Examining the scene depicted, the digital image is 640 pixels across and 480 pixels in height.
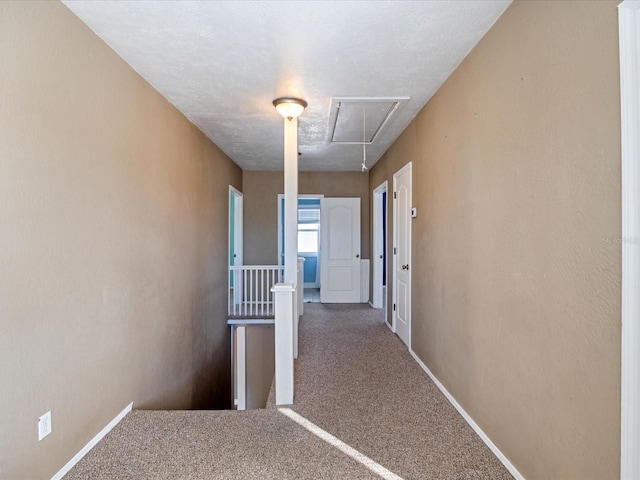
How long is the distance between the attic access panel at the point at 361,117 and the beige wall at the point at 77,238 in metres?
1.59

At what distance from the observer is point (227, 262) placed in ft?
17.8

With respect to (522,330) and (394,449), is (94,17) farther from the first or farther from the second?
(394,449)

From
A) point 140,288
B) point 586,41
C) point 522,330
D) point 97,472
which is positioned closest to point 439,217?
point 522,330

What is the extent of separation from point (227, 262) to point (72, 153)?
11.7ft

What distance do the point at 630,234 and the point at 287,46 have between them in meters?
2.07

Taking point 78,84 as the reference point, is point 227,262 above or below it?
below

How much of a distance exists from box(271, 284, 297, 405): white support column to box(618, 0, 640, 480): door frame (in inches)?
77.0

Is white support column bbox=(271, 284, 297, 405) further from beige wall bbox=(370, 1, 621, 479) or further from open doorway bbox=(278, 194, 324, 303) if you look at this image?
open doorway bbox=(278, 194, 324, 303)

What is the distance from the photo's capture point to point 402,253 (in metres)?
4.33

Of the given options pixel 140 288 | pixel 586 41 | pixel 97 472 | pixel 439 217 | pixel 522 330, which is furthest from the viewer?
pixel 439 217

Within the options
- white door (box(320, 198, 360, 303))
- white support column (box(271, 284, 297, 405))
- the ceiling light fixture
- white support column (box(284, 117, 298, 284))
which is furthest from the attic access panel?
white door (box(320, 198, 360, 303))

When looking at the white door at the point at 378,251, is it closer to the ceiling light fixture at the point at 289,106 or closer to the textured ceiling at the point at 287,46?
the textured ceiling at the point at 287,46

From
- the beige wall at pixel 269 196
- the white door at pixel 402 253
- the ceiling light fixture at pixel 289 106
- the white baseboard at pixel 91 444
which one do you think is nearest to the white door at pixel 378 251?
the beige wall at pixel 269 196

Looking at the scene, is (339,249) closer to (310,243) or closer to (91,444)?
(310,243)
